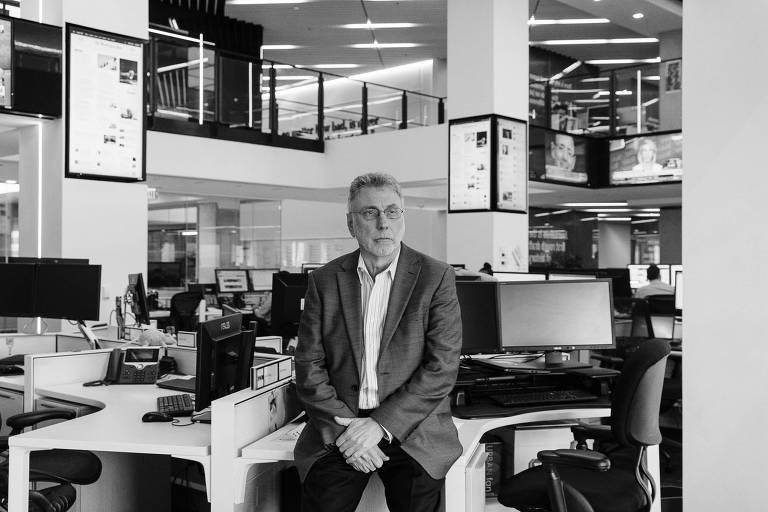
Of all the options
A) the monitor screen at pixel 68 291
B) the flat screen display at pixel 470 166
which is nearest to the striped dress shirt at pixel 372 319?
the monitor screen at pixel 68 291

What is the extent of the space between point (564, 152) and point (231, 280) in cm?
502

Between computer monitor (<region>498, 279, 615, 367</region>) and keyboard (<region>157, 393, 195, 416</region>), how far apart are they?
1.42 metres

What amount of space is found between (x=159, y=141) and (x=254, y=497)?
7.45m

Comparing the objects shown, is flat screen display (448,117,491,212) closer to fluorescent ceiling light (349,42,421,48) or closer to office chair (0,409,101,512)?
office chair (0,409,101,512)

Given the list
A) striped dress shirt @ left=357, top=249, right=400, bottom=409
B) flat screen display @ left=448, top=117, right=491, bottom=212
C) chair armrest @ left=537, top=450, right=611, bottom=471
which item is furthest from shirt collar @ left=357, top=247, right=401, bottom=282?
flat screen display @ left=448, top=117, right=491, bottom=212

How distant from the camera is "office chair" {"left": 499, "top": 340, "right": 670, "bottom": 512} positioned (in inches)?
108

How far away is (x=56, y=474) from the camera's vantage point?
2.93 metres

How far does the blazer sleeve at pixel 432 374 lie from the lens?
7.64ft

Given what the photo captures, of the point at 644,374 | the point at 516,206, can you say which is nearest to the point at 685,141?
the point at 644,374

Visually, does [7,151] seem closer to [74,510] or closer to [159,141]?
[159,141]

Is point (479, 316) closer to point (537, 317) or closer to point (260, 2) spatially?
point (537, 317)

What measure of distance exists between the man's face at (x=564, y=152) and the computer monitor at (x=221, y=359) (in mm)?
8007

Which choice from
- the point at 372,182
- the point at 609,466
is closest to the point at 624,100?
the point at 609,466

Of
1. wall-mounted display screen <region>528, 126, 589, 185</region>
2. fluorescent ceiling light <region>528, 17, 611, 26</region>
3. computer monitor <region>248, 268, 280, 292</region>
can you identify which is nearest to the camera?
wall-mounted display screen <region>528, 126, 589, 185</region>
